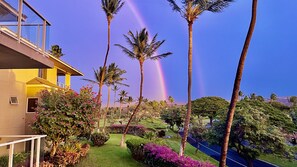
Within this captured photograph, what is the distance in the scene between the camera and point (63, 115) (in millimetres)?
11500

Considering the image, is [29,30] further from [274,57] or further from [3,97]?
[274,57]

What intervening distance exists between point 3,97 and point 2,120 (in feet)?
3.28

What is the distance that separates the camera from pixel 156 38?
793 inches

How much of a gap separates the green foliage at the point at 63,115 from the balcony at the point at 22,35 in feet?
11.5

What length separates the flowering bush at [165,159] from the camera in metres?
9.47

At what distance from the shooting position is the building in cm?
653

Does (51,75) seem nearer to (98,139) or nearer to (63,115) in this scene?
(98,139)

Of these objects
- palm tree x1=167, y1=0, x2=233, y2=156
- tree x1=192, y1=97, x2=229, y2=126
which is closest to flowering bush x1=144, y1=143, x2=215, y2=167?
palm tree x1=167, y1=0, x2=233, y2=156

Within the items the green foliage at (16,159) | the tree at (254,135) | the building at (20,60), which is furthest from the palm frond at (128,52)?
the green foliage at (16,159)

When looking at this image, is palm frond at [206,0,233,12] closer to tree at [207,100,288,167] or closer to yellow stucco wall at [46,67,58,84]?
tree at [207,100,288,167]

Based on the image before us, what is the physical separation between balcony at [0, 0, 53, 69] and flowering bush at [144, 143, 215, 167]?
5.90 meters

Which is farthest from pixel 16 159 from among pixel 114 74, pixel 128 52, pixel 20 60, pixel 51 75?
pixel 114 74

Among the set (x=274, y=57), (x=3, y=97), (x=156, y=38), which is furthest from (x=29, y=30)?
(x=274, y=57)

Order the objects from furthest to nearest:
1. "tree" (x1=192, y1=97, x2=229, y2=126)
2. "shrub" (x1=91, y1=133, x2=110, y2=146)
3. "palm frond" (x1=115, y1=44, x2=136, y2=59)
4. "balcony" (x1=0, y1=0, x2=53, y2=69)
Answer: "tree" (x1=192, y1=97, x2=229, y2=126) < "palm frond" (x1=115, y1=44, x2=136, y2=59) < "shrub" (x1=91, y1=133, x2=110, y2=146) < "balcony" (x1=0, y1=0, x2=53, y2=69)
